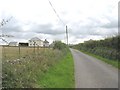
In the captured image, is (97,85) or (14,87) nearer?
(14,87)

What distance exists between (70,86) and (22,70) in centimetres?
321

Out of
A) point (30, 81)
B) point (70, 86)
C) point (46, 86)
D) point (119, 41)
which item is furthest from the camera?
point (119, 41)

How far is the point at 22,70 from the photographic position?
10.9 meters

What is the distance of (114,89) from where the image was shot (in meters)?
12.9

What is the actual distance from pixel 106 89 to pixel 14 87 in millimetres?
5008

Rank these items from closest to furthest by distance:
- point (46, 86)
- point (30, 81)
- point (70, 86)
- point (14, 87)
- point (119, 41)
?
point (14, 87), point (30, 81), point (46, 86), point (70, 86), point (119, 41)

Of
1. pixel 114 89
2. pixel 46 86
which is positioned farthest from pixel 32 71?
pixel 114 89

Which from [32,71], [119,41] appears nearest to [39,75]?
[32,71]

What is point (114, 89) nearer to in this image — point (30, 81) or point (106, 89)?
point (106, 89)

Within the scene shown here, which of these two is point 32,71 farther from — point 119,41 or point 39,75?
point 119,41

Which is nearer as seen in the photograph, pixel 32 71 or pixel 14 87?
pixel 14 87

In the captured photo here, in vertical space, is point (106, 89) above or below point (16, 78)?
below

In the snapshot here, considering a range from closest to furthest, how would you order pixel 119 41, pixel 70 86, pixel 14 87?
pixel 14 87
pixel 70 86
pixel 119 41

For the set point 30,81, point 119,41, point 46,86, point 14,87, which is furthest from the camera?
point 119,41
